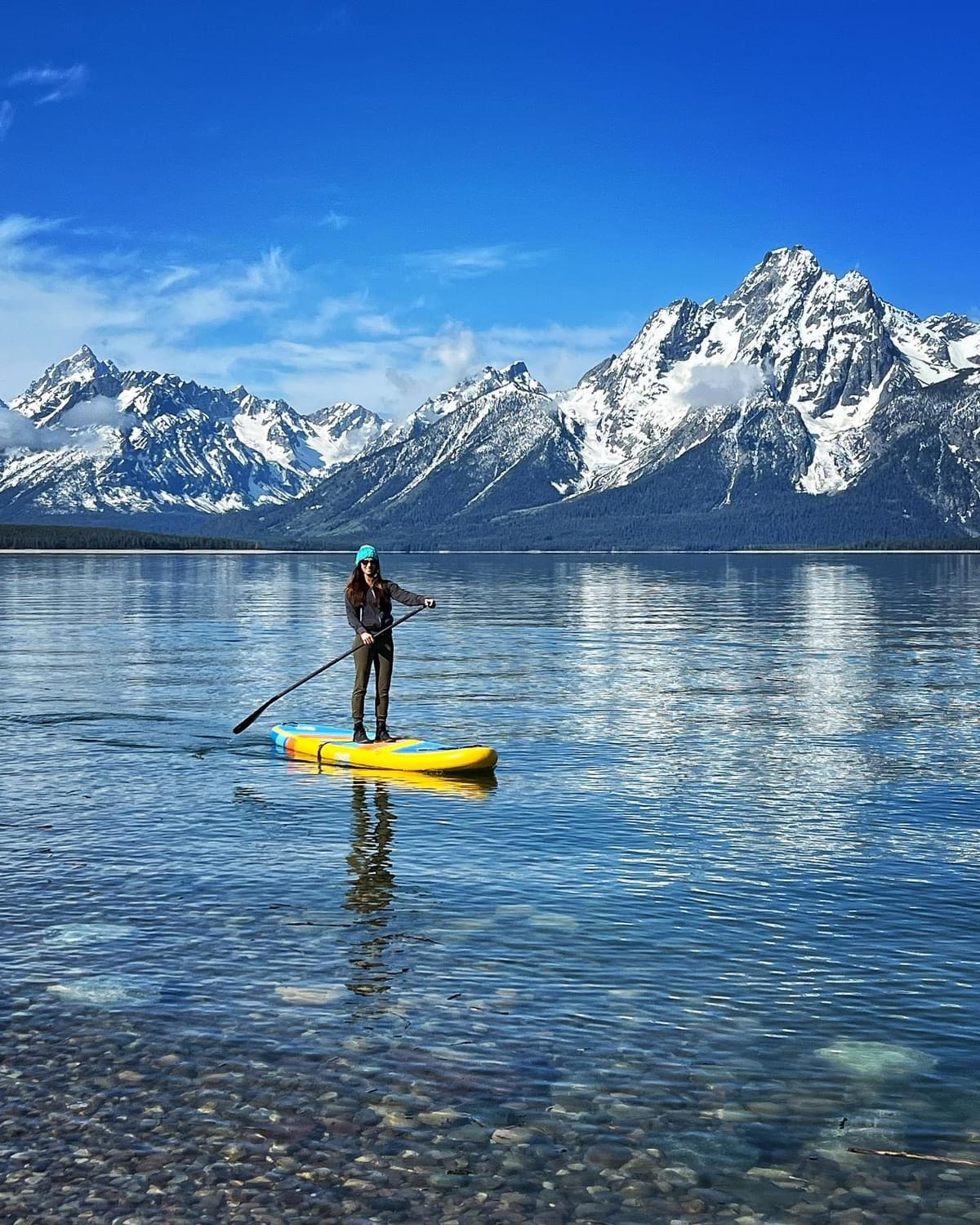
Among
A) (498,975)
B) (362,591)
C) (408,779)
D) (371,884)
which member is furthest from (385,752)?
A: (498,975)

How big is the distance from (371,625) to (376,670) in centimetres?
120

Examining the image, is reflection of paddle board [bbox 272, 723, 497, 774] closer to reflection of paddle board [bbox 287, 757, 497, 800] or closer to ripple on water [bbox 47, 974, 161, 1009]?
reflection of paddle board [bbox 287, 757, 497, 800]

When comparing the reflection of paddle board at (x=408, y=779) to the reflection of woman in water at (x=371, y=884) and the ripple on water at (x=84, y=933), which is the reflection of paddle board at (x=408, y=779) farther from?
the ripple on water at (x=84, y=933)

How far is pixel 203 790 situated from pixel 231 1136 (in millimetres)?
17416

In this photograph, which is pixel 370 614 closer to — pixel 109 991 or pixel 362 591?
pixel 362 591

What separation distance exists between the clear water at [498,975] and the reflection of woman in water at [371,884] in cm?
9

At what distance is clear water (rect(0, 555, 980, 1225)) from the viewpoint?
10984 millimetres

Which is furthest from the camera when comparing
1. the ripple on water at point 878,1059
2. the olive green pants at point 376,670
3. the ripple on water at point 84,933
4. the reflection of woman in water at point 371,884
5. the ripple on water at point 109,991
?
the olive green pants at point 376,670

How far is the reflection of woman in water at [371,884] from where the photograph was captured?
16.0 meters

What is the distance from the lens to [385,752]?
30.5 m

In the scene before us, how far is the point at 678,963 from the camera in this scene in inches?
Result: 641

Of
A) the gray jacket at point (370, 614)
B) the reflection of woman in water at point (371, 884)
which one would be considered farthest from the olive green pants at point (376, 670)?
the reflection of woman in water at point (371, 884)

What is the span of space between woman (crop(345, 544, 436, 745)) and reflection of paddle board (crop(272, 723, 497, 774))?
51 cm

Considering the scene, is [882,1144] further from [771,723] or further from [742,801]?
[771,723]
